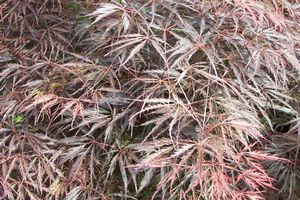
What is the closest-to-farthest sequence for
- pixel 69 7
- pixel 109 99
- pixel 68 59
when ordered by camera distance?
→ 1. pixel 109 99
2. pixel 68 59
3. pixel 69 7

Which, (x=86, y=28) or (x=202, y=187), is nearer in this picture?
(x=202, y=187)

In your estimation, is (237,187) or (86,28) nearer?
(237,187)

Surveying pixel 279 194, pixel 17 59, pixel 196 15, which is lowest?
pixel 279 194

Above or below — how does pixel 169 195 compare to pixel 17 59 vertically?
below

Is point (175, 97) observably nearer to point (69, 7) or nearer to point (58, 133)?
point (58, 133)

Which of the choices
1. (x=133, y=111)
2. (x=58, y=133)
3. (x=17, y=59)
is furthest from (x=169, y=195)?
(x=17, y=59)

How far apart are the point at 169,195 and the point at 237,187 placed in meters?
→ 0.22

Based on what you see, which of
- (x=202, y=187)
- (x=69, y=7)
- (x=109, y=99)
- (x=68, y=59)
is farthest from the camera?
(x=69, y=7)

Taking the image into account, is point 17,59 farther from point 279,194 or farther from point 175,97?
point 279,194

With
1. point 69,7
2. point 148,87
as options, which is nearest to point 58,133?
point 148,87

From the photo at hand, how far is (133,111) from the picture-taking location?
55.7 inches

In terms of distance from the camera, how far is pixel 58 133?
1.50m

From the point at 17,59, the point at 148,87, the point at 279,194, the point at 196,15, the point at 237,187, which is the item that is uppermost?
the point at 196,15

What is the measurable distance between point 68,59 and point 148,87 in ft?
1.08
